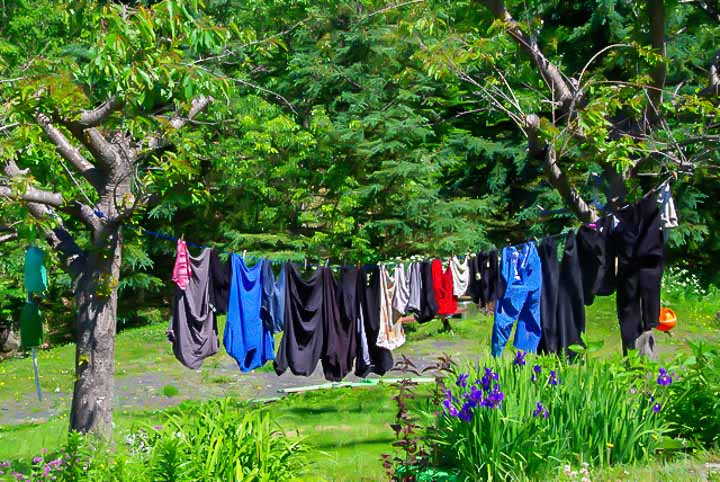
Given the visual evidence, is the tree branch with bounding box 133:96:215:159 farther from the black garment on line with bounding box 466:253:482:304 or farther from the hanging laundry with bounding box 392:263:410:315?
the black garment on line with bounding box 466:253:482:304

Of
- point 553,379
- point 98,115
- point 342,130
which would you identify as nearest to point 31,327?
point 98,115

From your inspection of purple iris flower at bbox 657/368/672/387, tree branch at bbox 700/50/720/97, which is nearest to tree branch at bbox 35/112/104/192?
purple iris flower at bbox 657/368/672/387

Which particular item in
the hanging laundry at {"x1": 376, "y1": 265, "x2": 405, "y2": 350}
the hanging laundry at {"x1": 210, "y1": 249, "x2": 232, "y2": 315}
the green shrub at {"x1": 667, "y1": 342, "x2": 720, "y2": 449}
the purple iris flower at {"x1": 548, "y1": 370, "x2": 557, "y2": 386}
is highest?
the hanging laundry at {"x1": 210, "y1": 249, "x2": 232, "y2": 315}

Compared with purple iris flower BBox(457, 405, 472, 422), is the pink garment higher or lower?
higher

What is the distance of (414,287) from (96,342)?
3.46 m

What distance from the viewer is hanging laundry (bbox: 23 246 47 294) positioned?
22.4ft

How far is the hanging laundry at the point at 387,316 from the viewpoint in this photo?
8.77 m

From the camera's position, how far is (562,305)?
25.1 ft

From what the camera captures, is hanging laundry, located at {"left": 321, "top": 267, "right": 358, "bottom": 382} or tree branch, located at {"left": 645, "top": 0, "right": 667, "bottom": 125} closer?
tree branch, located at {"left": 645, "top": 0, "right": 667, "bottom": 125}

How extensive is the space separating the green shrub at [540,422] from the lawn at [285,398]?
35 cm

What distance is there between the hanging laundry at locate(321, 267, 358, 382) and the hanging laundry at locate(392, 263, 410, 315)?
1.39 feet

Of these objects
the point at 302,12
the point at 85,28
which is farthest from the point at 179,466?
the point at 302,12

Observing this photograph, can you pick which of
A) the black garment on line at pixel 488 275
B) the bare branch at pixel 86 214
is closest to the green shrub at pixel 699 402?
the black garment on line at pixel 488 275

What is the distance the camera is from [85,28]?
21.6 ft
